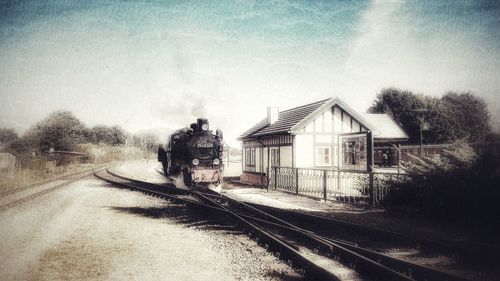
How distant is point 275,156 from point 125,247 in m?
13.4

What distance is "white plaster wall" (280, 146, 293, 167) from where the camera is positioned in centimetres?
1775

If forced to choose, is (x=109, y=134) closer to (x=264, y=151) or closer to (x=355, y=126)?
(x=264, y=151)

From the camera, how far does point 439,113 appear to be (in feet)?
164

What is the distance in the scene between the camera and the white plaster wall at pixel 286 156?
17.8m

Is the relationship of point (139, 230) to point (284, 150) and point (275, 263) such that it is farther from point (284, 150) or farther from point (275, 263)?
point (284, 150)

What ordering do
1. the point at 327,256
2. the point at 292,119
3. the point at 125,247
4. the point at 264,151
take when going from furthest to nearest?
the point at 264,151 < the point at 292,119 < the point at 125,247 < the point at 327,256

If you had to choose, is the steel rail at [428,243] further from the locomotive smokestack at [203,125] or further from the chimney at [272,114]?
the chimney at [272,114]

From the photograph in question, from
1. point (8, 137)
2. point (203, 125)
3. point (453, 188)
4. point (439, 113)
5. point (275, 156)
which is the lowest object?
point (453, 188)

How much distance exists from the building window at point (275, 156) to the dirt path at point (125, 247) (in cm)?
877

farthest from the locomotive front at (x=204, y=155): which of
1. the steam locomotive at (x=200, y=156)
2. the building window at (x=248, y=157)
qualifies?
the building window at (x=248, y=157)

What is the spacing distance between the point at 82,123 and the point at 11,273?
Answer: 74.5 meters

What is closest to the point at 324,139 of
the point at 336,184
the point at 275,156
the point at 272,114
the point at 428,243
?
the point at 275,156

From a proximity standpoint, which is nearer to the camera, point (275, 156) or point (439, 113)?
point (275, 156)

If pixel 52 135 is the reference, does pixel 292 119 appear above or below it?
below
